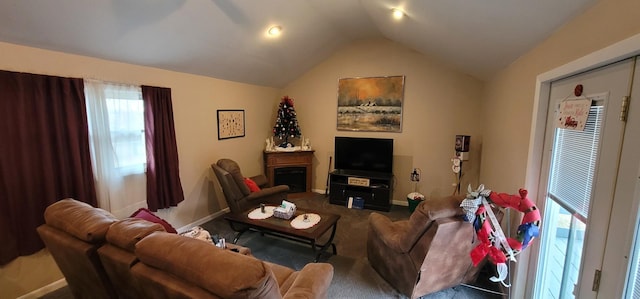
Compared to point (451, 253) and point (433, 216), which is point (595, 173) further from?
point (451, 253)

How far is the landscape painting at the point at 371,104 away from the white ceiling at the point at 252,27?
0.92 metres

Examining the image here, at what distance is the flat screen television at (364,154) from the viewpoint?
15.0 ft

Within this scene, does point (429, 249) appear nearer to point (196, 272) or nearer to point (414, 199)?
point (196, 272)

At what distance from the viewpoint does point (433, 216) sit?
1.87 m

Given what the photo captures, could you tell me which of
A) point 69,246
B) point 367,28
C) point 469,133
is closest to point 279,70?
point 367,28

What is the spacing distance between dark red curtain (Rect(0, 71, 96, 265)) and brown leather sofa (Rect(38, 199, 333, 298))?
84cm

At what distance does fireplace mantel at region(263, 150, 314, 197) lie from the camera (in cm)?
496

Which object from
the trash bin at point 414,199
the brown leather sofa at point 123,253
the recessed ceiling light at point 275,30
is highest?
the recessed ceiling light at point 275,30

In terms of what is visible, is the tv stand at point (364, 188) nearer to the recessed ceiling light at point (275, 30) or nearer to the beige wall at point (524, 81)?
the beige wall at point (524, 81)

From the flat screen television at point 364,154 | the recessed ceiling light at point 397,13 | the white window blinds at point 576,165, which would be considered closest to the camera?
the white window blinds at point 576,165

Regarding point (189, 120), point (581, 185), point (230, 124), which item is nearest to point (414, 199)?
point (581, 185)

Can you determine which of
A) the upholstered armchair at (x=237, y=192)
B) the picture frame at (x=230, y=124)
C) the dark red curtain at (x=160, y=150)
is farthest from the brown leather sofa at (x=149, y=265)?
the picture frame at (x=230, y=124)

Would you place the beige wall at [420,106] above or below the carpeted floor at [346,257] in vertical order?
above

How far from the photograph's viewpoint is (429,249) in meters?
1.95
